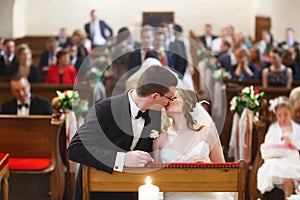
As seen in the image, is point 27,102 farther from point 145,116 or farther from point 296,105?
point 145,116

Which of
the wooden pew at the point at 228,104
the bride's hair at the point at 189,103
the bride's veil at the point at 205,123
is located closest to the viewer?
the bride's hair at the point at 189,103

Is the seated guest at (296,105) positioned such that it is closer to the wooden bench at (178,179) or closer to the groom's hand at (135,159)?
the wooden bench at (178,179)

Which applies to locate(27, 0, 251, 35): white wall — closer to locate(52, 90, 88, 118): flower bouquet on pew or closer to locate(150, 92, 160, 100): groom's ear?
locate(52, 90, 88, 118): flower bouquet on pew

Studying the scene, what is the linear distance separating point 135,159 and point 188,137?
0.69m

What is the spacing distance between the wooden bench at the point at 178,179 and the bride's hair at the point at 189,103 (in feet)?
1.59

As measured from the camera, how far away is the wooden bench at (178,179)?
316 cm

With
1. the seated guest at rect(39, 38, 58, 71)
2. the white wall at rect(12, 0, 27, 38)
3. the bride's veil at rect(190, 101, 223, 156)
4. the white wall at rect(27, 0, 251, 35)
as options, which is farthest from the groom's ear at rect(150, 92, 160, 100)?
the white wall at rect(27, 0, 251, 35)

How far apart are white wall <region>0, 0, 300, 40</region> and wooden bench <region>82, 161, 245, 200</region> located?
13.4m

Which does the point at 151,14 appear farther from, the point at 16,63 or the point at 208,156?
the point at 208,156

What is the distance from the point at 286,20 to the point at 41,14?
6939mm

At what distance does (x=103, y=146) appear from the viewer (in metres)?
3.21

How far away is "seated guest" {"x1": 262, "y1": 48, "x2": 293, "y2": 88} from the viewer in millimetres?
8188

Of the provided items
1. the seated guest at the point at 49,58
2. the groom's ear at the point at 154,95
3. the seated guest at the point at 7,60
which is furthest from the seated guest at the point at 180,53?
the groom's ear at the point at 154,95

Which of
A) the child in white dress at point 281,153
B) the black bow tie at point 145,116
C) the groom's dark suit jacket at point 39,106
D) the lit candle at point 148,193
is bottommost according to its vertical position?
the child in white dress at point 281,153
